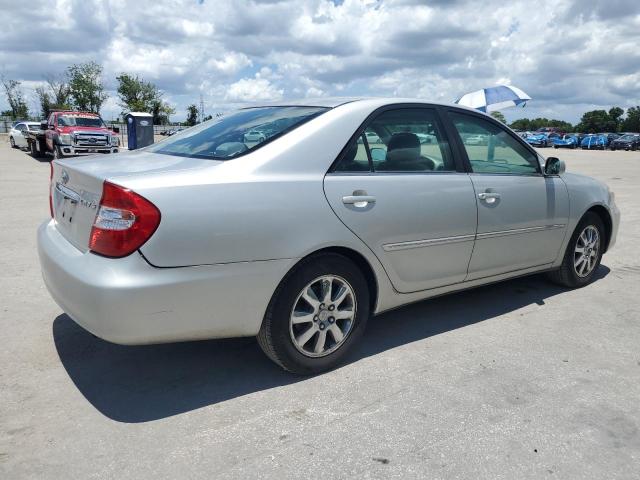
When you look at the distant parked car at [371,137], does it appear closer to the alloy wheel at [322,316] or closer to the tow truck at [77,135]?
the alloy wheel at [322,316]

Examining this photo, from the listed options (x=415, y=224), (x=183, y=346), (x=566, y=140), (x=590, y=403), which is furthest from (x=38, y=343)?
(x=566, y=140)

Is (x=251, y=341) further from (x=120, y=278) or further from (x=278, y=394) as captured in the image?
(x=120, y=278)

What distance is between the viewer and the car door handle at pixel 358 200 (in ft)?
10.4

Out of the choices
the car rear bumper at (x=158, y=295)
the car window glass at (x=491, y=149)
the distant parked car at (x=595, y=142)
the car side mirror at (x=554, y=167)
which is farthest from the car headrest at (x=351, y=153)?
the distant parked car at (x=595, y=142)

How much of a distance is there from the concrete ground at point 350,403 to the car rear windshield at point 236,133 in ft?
4.28

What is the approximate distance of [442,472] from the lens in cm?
238

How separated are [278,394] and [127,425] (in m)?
0.80

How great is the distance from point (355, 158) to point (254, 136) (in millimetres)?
620

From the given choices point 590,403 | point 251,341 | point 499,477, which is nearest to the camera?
point 499,477

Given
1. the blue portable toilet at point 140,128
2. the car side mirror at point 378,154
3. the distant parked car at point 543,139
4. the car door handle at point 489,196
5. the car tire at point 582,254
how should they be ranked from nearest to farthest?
the car side mirror at point 378,154 → the car door handle at point 489,196 → the car tire at point 582,254 → the blue portable toilet at point 140,128 → the distant parked car at point 543,139

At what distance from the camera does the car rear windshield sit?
10.5 ft

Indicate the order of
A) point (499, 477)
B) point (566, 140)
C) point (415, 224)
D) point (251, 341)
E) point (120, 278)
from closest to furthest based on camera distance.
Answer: point (499, 477)
point (120, 278)
point (415, 224)
point (251, 341)
point (566, 140)

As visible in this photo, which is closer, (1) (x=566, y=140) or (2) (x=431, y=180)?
(2) (x=431, y=180)

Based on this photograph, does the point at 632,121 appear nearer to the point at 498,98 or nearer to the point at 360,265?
the point at 498,98
